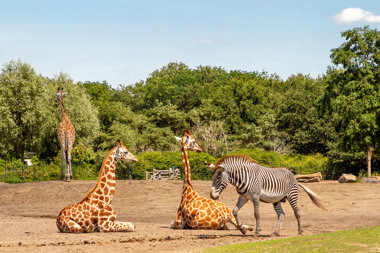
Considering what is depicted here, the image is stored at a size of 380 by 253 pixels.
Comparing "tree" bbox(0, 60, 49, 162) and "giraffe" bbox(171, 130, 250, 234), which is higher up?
"tree" bbox(0, 60, 49, 162)

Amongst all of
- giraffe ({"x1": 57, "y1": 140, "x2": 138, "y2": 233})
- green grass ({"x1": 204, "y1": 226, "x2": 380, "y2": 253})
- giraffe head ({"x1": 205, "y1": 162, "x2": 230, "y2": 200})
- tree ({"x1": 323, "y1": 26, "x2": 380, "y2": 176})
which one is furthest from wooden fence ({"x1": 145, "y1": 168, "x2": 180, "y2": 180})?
green grass ({"x1": 204, "y1": 226, "x2": 380, "y2": 253})

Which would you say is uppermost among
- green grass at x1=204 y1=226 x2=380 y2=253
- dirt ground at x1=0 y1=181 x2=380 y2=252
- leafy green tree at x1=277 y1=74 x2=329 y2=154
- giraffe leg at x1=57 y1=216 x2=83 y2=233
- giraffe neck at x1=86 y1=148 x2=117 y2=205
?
leafy green tree at x1=277 y1=74 x2=329 y2=154

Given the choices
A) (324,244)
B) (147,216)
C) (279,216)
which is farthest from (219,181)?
(147,216)

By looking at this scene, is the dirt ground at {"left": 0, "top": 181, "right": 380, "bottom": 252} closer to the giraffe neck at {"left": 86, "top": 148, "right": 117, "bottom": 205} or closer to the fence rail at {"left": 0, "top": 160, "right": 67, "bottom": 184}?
the giraffe neck at {"left": 86, "top": 148, "right": 117, "bottom": 205}

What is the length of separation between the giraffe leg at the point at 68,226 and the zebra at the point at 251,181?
456cm

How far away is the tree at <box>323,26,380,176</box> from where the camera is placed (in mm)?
43000

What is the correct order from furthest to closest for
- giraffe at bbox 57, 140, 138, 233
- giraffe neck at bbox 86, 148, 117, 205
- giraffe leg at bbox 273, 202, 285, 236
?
giraffe neck at bbox 86, 148, 117, 205 → giraffe at bbox 57, 140, 138, 233 → giraffe leg at bbox 273, 202, 285, 236

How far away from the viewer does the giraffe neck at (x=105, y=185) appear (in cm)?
1778

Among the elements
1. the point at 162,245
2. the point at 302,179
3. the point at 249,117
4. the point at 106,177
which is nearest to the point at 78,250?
the point at 162,245

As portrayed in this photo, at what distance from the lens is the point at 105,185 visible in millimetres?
17938

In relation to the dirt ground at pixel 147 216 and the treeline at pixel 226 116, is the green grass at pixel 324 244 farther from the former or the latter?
the treeline at pixel 226 116

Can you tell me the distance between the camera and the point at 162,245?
15414 mm

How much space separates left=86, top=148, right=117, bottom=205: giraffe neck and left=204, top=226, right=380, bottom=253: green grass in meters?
5.03

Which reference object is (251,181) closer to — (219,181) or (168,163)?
(219,181)
